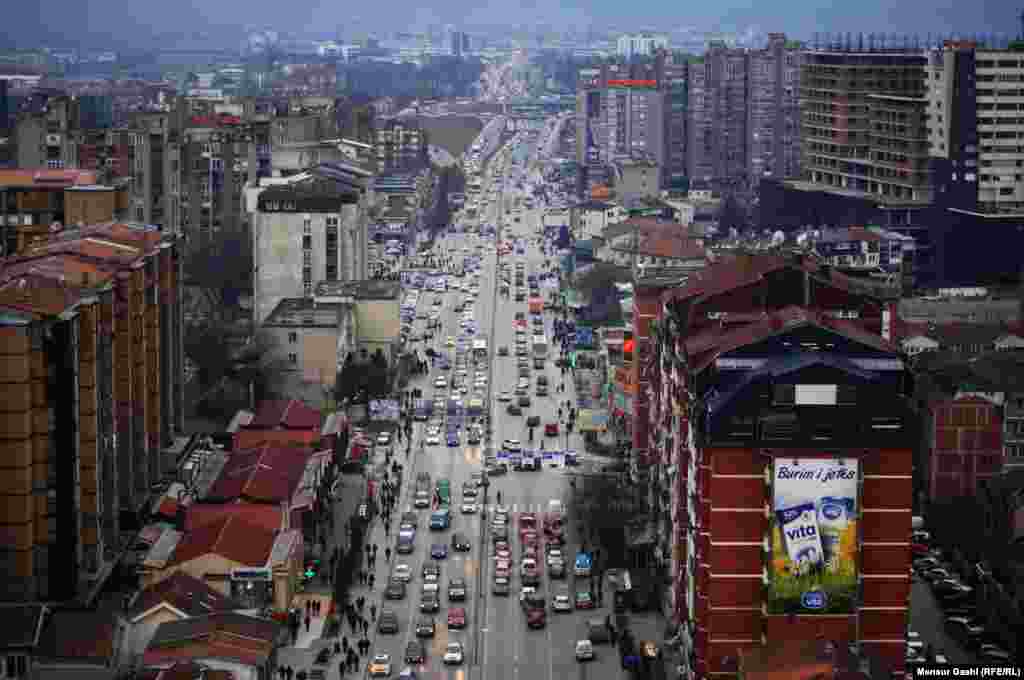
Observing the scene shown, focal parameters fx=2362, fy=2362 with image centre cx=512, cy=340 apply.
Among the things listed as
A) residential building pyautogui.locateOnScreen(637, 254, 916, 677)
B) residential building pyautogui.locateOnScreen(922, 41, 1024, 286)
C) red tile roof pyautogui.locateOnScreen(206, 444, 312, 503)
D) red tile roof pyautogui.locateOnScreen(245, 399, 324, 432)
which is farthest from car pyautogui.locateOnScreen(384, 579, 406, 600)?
residential building pyautogui.locateOnScreen(922, 41, 1024, 286)

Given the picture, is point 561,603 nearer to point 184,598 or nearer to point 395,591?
point 395,591

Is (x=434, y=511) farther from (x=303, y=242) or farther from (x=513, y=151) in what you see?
(x=513, y=151)

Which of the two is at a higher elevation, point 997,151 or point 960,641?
point 997,151

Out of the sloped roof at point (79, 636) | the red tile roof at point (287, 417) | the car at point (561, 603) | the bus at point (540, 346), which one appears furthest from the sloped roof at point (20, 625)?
the bus at point (540, 346)

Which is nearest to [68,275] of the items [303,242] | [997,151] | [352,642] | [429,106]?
[352,642]

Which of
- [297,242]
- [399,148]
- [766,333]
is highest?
[766,333]

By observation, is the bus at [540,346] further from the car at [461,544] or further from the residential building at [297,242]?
the car at [461,544]

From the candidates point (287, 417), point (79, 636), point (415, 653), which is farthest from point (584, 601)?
point (287, 417)
